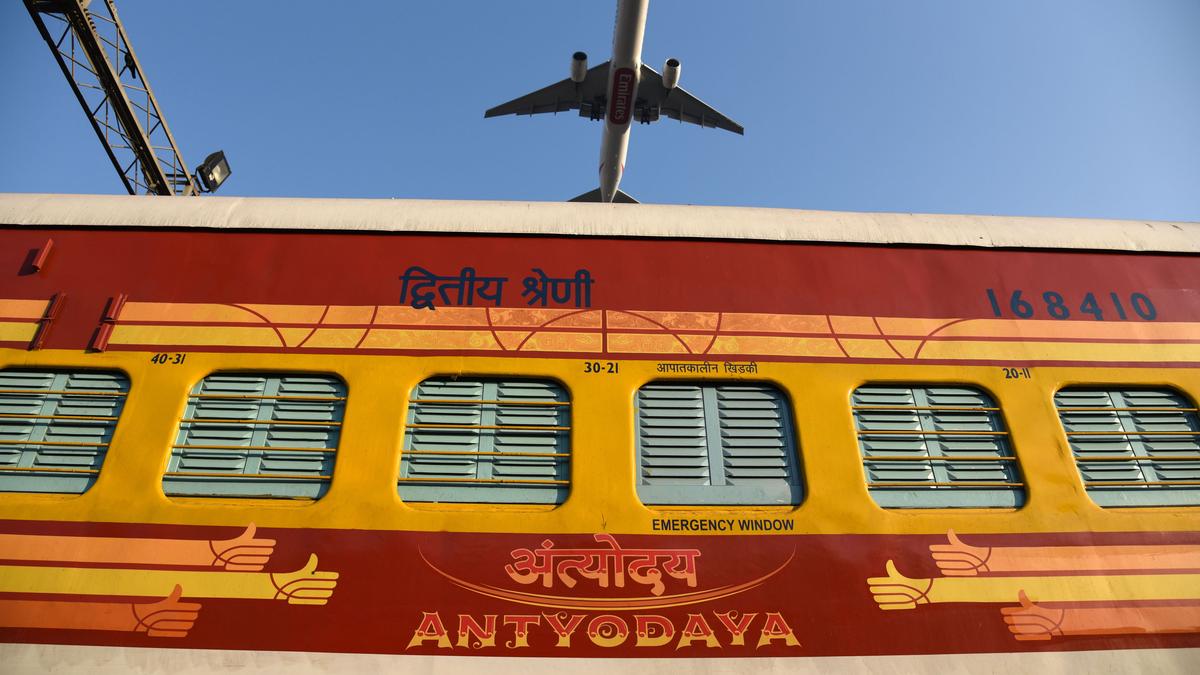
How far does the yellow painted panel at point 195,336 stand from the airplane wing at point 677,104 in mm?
20555

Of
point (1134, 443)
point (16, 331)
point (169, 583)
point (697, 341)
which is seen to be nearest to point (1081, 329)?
point (1134, 443)

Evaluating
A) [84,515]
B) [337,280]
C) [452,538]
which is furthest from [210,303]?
[452,538]

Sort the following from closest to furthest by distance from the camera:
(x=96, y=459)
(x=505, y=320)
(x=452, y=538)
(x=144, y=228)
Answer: (x=452, y=538), (x=96, y=459), (x=505, y=320), (x=144, y=228)

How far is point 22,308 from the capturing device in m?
4.58

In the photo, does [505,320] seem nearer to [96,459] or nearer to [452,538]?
[452,538]

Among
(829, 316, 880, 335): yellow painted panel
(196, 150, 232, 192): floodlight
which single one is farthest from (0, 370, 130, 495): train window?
(196, 150, 232, 192): floodlight

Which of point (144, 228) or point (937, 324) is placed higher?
point (144, 228)

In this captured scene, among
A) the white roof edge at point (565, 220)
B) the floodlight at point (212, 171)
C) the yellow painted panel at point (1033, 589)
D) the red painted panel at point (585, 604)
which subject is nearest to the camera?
the red painted panel at point (585, 604)

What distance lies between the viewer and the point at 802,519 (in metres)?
3.99

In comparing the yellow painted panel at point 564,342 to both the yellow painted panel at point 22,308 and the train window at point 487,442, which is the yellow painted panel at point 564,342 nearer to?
the train window at point 487,442

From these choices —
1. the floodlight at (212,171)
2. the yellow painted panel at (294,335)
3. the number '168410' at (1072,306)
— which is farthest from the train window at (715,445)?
the floodlight at (212,171)

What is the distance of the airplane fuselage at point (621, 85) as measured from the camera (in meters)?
20.1

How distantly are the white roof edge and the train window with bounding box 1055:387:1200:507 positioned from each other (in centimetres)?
112

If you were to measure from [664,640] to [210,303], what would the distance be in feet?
10.7
